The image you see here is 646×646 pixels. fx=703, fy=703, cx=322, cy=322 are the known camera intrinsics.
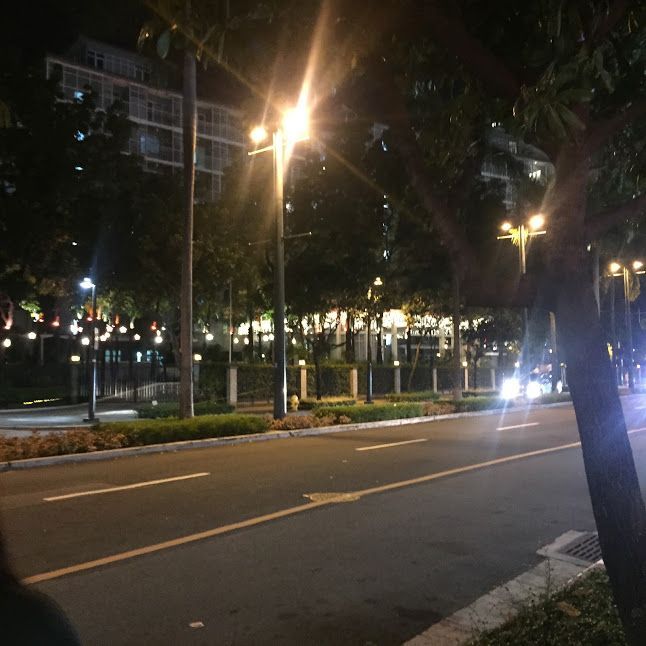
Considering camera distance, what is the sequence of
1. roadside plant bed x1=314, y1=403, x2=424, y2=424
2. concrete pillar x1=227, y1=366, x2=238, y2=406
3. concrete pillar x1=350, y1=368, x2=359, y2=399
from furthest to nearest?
concrete pillar x1=350, y1=368, x2=359, y2=399 → concrete pillar x1=227, y1=366, x2=238, y2=406 → roadside plant bed x1=314, y1=403, x2=424, y2=424

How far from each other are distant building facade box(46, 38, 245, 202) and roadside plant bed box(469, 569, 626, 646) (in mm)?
51294

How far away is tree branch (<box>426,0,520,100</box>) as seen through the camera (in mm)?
4695

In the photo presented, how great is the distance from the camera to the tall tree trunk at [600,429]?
398 centimetres

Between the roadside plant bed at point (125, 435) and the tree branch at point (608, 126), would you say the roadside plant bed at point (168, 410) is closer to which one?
the roadside plant bed at point (125, 435)

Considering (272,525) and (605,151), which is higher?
(605,151)

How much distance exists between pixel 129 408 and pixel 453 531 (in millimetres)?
23292

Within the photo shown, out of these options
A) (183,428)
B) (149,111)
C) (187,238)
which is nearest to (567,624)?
(183,428)

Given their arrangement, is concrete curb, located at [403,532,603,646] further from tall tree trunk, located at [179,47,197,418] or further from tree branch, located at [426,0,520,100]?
tall tree trunk, located at [179,47,197,418]

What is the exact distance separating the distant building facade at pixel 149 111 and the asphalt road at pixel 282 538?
148 feet

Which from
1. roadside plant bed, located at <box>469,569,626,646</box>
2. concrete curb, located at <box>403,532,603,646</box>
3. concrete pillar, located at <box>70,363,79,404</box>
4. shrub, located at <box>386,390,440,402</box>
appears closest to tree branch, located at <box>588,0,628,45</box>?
roadside plant bed, located at <box>469,569,626,646</box>

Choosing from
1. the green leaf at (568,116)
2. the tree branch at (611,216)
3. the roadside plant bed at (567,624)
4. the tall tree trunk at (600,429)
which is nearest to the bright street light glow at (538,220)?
the tree branch at (611,216)

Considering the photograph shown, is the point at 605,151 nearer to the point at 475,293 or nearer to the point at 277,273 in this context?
the point at 475,293

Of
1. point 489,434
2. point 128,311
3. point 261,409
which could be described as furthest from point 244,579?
point 128,311

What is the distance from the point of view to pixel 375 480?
426 inches
